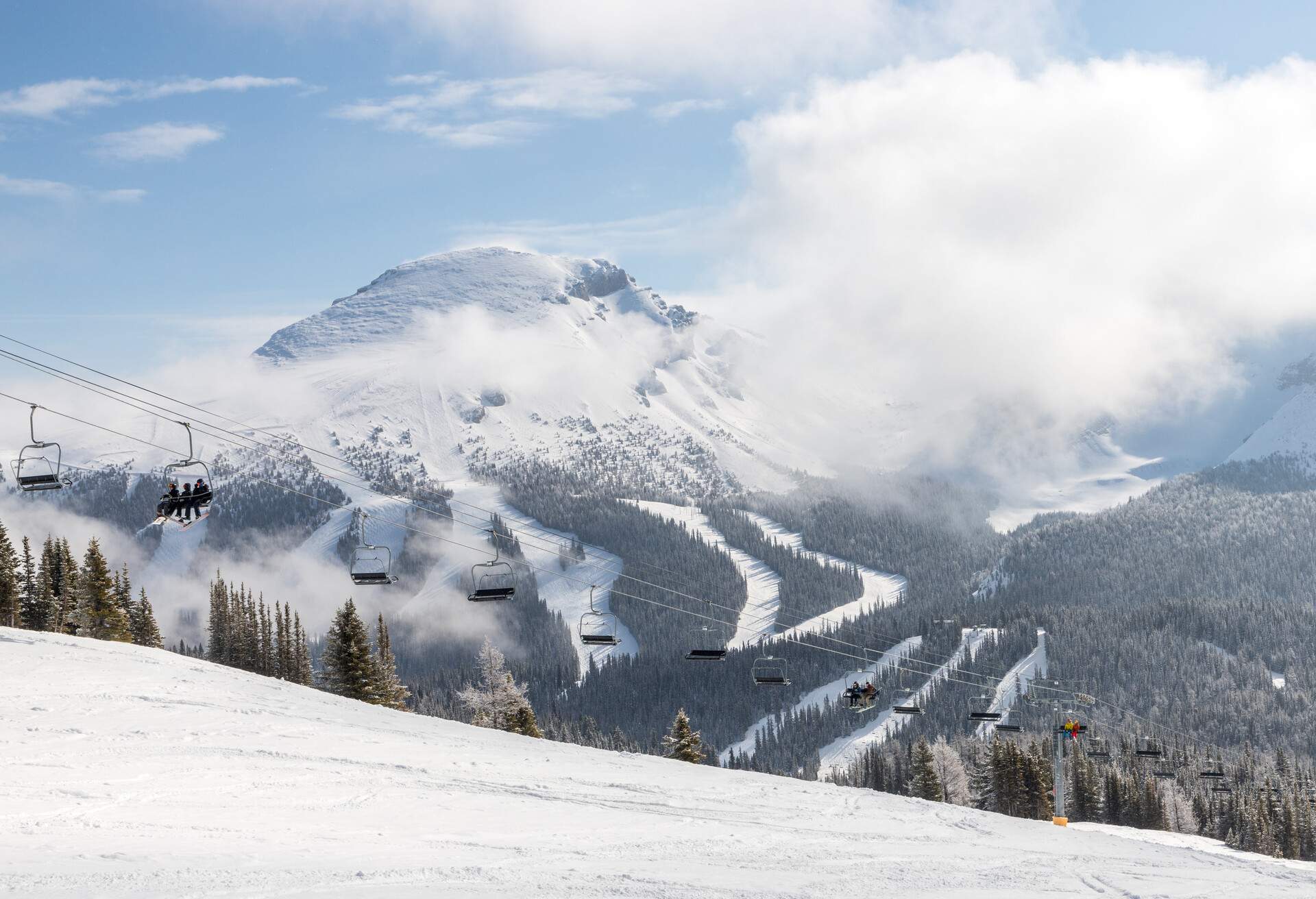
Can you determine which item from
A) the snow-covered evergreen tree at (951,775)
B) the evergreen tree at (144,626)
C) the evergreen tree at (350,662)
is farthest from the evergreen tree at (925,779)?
the evergreen tree at (144,626)

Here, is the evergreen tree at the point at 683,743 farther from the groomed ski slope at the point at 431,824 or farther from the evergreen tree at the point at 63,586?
the evergreen tree at the point at 63,586

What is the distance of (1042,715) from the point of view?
186 metres

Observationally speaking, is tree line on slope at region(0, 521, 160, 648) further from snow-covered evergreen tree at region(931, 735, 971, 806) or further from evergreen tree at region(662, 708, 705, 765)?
snow-covered evergreen tree at region(931, 735, 971, 806)

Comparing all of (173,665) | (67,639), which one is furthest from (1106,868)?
(67,639)

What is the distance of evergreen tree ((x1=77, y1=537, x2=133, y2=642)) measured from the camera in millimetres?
82500

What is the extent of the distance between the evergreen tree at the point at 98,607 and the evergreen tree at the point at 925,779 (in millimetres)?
57978

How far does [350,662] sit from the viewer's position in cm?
7388

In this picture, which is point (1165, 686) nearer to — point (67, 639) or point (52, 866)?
point (67, 639)

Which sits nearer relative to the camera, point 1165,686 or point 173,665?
point 173,665

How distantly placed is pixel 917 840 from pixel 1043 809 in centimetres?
6656

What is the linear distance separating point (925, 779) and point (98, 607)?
60.8 meters

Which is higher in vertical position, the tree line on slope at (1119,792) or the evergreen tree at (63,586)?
the evergreen tree at (63,586)

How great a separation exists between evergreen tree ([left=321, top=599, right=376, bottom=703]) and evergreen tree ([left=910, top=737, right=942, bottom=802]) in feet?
135

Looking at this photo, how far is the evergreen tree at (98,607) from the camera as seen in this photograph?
271 feet
